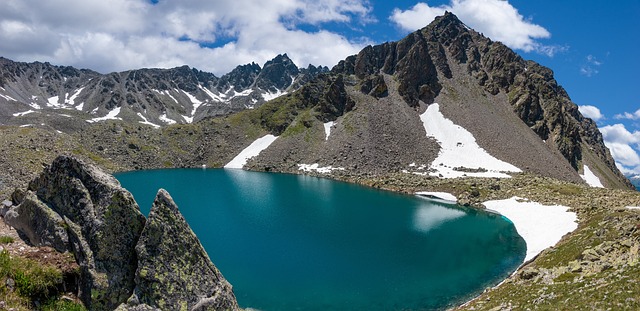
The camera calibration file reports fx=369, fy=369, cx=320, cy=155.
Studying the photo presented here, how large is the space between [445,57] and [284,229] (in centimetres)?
14198

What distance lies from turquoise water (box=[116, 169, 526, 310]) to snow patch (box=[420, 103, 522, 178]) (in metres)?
30.9

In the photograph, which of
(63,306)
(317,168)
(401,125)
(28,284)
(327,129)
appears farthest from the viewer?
(327,129)

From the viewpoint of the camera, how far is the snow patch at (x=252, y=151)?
14338 centimetres

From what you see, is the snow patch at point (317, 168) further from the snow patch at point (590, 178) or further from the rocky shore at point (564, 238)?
the snow patch at point (590, 178)

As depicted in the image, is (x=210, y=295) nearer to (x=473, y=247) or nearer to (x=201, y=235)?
(x=201, y=235)

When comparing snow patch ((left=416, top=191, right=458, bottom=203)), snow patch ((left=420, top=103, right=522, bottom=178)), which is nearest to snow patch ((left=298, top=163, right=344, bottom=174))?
snow patch ((left=420, top=103, right=522, bottom=178))

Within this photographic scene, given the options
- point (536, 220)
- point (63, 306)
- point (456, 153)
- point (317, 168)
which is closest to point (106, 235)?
point (63, 306)

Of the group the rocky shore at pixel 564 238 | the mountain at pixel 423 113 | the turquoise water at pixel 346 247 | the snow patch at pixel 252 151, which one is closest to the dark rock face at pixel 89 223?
the rocky shore at pixel 564 238

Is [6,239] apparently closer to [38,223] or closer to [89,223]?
[38,223]

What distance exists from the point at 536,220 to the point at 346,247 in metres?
36.0

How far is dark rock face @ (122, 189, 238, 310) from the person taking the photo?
33.7 ft

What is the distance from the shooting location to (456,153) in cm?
12125

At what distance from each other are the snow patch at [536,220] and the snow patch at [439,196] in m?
8.44

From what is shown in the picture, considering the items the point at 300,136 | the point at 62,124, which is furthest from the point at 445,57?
the point at 62,124
